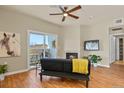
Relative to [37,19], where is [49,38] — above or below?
below

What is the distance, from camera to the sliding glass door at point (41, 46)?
21.5 feet

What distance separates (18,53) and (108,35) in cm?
483

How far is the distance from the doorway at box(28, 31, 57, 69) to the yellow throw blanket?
298cm

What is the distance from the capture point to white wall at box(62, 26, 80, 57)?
25.9ft

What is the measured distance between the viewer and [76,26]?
7926mm

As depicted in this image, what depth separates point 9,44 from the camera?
5.02 metres

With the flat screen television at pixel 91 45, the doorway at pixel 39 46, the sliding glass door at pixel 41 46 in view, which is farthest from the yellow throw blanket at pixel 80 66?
the flat screen television at pixel 91 45

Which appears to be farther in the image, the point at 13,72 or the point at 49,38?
Answer: the point at 49,38

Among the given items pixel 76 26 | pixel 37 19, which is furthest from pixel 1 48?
pixel 76 26

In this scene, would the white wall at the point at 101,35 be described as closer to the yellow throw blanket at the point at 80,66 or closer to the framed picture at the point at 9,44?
the yellow throw blanket at the point at 80,66

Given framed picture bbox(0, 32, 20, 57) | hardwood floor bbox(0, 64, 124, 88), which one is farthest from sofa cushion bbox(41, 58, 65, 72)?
framed picture bbox(0, 32, 20, 57)

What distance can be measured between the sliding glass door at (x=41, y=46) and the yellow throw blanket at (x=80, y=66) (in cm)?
324

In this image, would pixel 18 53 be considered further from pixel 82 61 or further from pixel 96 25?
pixel 96 25

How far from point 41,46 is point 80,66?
3.77m
